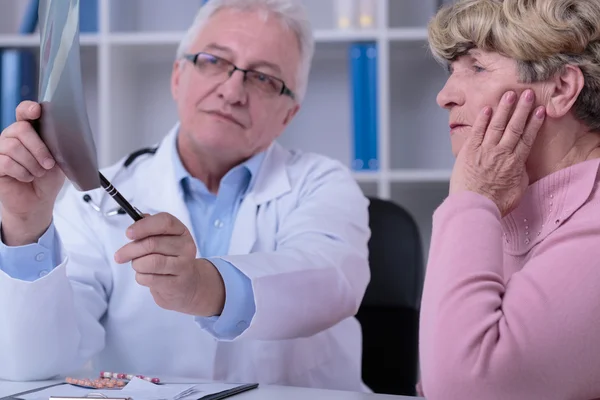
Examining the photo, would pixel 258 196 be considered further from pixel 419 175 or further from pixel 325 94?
pixel 325 94

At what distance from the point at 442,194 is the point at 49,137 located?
1786mm

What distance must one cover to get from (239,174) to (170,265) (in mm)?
564

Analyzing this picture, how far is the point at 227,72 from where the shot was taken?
5.18 ft

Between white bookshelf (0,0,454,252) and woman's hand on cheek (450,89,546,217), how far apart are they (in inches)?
59.4

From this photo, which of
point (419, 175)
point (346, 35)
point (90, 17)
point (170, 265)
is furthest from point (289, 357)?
point (90, 17)

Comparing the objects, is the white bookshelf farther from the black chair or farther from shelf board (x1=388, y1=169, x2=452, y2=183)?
the black chair

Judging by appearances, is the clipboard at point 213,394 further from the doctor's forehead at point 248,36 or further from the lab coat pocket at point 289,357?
the doctor's forehead at point 248,36

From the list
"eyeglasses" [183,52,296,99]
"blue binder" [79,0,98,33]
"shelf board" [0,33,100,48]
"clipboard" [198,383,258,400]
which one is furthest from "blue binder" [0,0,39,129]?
"clipboard" [198,383,258,400]

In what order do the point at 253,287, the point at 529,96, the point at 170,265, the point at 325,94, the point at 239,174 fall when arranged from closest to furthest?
the point at 529,96 < the point at 170,265 < the point at 253,287 < the point at 239,174 < the point at 325,94

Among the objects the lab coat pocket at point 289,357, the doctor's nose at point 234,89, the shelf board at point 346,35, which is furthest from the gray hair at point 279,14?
the shelf board at point 346,35

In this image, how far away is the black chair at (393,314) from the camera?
1.70 m

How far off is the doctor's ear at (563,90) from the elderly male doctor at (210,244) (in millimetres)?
525

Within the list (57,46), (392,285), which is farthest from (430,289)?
(392,285)

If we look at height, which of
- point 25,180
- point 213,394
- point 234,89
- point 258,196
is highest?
point 234,89
